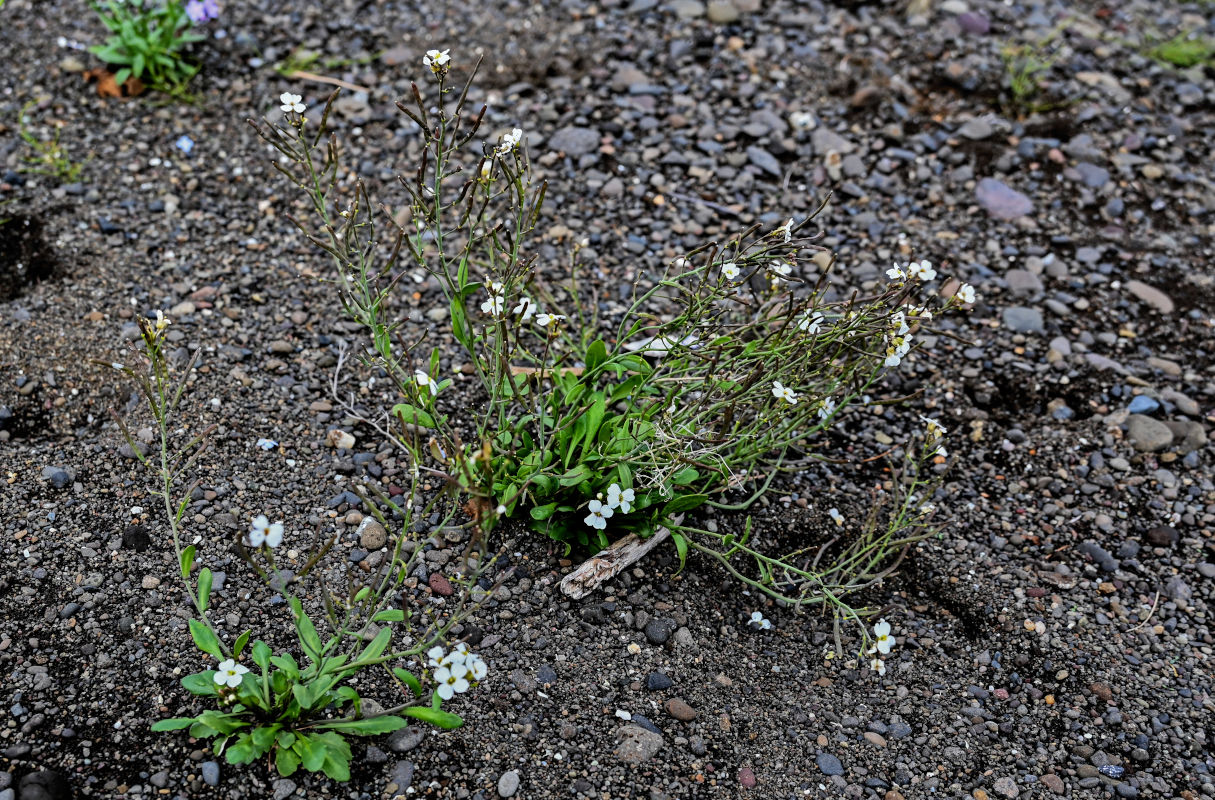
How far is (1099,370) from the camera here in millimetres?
3840

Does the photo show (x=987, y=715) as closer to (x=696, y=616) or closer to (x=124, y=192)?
(x=696, y=616)

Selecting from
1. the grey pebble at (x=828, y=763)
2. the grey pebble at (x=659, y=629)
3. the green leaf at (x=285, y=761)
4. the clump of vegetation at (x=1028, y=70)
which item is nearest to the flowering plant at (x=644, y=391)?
the grey pebble at (x=659, y=629)

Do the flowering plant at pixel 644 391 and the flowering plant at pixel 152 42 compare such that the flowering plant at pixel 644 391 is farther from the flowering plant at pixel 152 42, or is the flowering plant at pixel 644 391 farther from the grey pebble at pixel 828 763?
the flowering plant at pixel 152 42

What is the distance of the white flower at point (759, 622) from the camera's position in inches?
117

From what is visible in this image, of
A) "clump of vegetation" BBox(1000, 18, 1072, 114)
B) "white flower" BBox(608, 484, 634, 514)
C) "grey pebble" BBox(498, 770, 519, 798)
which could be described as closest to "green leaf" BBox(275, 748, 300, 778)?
"grey pebble" BBox(498, 770, 519, 798)

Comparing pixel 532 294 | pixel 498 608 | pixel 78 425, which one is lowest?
pixel 498 608

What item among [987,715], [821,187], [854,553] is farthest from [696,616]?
[821,187]

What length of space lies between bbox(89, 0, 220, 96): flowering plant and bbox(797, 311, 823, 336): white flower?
10.9ft

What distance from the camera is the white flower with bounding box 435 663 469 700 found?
84.6 inches

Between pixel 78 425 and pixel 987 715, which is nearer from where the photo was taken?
pixel 987 715

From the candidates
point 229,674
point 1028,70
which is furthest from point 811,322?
point 1028,70

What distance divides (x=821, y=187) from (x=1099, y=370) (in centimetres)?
143

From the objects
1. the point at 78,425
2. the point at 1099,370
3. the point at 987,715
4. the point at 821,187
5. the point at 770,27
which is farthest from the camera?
the point at 770,27

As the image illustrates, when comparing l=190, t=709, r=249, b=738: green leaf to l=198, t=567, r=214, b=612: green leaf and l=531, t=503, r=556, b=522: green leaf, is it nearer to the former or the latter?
l=198, t=567, r=214, b=612: green leaf
